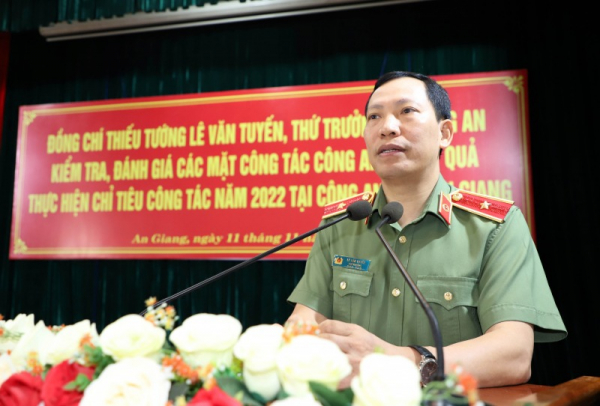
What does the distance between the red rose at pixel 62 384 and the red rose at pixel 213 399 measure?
174 millimetres

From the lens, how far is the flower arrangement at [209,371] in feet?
1.55

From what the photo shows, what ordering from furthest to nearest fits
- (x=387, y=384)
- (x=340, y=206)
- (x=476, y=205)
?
(x=340, y=206) → (x=476, y=205) → (x=387, y=384)

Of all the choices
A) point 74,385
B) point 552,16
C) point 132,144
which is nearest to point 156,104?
point 132,144

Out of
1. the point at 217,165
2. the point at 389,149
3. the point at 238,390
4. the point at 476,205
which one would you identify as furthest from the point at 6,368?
the point at 217,165

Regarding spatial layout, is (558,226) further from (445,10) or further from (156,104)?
(156,104)

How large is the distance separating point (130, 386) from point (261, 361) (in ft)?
0.46

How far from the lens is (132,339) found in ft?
1.92

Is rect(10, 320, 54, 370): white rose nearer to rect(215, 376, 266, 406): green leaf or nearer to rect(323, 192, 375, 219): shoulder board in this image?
rect(215, 376, 266, 406): green leaf

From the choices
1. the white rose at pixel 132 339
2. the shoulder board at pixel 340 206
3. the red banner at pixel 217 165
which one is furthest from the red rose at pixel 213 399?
the red banner at pixel 217 165

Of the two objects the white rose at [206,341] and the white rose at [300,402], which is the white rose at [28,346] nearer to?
the white rose at [206,341]

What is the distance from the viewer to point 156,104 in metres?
2.99

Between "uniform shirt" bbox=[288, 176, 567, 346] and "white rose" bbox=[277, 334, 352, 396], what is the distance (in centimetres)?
69

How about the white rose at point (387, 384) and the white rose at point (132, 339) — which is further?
the white rose at point (132, 339)

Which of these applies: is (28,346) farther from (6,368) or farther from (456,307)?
(456,307)
